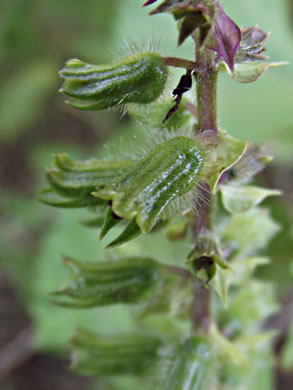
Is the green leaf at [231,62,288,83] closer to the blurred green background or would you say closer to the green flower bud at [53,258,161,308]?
the blurred green background

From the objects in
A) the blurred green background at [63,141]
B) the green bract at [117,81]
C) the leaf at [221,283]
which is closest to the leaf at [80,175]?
the green bract at [117,81]

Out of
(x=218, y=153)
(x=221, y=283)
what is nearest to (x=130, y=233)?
(x=218, y=153)

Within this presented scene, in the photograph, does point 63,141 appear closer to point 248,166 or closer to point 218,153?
point 248,166

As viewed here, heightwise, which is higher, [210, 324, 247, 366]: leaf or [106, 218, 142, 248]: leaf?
[106, 218, 142, 248]: leaf

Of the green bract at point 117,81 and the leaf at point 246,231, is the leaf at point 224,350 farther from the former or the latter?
the green bract at point 117,81

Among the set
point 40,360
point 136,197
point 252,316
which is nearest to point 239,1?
point 252,316

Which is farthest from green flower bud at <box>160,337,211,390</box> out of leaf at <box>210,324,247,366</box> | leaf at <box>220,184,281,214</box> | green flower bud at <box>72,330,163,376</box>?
leaf at <box>220,184,281,214</box>
